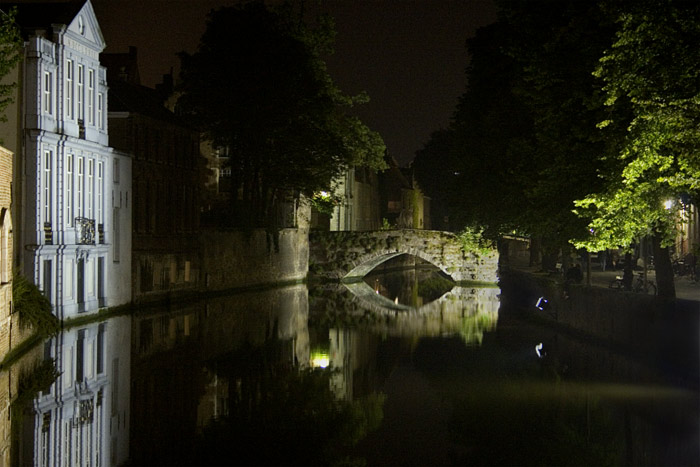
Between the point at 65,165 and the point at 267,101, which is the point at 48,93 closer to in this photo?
the point at 65,165

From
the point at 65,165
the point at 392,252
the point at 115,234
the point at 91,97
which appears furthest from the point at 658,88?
the point at 392,252

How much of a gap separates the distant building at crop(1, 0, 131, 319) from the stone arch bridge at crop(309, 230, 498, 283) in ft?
73.1

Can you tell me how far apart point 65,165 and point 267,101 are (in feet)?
54.1

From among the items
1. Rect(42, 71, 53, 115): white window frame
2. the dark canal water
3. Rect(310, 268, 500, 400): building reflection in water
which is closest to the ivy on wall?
the dark canal water

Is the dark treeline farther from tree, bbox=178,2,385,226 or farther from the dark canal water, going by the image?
tree, bbox=178,2,385,226

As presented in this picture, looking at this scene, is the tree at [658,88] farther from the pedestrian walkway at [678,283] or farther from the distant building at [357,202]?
the distant building at [357,202]

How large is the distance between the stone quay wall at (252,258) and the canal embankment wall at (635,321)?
15.4 meters

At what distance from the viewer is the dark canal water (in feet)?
42.9

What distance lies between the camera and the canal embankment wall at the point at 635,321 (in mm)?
20359

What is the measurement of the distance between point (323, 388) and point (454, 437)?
198 inches

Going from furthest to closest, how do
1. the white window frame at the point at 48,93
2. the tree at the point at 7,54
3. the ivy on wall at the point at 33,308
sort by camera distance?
1. the white window frame at the point at 48,93
2. the ivy on wall at the point at 33,308
3. the tree at the point at 7,54

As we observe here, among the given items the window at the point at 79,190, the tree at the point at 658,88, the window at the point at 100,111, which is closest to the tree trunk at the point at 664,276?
the tree at the point at 658,88

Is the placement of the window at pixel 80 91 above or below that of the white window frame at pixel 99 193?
above

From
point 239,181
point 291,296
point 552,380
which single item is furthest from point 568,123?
point 239,181
